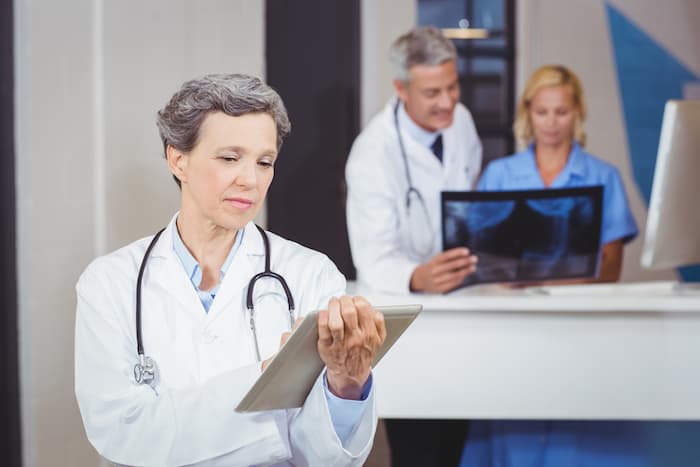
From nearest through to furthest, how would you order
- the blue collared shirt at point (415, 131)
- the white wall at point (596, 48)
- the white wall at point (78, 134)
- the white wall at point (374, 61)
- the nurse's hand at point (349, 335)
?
1. the nurse's hand at point (349, 335)
2. the white wall at point (78, 134)
3. the blue collared shirt at point (415, 131)
4. the white wall at point (374, 61)
5. the white wall at point (596, 48)

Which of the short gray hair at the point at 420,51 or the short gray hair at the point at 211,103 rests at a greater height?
the short gray hair at the point at 420,51

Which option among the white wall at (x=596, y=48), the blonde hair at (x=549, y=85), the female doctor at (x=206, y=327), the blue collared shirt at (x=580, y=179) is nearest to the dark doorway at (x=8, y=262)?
the female doctor at (x=206, y=327)

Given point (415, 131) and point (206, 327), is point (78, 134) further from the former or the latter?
point (415, 131)

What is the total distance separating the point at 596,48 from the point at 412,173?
5.95 feet

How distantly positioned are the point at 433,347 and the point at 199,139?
1.00 meters

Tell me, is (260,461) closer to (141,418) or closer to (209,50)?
(141,418)

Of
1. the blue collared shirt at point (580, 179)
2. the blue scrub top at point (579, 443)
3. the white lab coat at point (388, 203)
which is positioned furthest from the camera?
the blue collared shirt at point (580, 179)

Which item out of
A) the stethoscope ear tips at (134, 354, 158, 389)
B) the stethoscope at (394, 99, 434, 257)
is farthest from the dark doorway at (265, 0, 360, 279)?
the stethoscope ear tips at (134, 354, 158, 389)

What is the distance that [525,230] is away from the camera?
200 centimetres

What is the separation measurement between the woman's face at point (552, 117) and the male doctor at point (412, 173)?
0.25 meters

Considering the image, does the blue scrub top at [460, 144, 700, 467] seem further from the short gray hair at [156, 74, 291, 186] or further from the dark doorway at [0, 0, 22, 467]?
the short gray hair at [156, 74, 291, 186]

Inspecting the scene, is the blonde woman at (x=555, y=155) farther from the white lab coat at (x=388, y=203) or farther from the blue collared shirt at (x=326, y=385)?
the blue collared shirt at (x=326, y=385)

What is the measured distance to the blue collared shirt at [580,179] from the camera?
255 cm

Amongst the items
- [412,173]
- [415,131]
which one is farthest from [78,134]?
[415,131]
